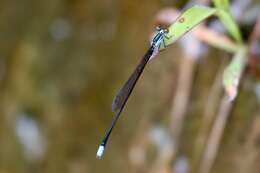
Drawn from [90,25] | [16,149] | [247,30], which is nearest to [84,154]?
[16,149]

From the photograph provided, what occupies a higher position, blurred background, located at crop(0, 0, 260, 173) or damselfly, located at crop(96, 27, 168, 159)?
blurred background, located at crop(0, 0, 260, 173)

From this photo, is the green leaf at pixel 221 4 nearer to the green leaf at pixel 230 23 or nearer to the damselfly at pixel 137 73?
the green leaf at pixel 230 23

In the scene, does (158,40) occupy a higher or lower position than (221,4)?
lower

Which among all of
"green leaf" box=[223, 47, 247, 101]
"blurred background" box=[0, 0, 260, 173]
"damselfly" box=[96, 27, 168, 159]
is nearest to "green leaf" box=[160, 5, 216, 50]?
"damselfly" box=[96, 27, 168, 159]

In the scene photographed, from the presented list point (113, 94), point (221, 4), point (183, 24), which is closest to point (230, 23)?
point (221, 4)

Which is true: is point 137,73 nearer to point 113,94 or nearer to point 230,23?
point 230,23

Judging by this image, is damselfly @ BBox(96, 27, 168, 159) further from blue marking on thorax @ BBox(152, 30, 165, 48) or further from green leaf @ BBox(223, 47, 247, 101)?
green leaf @ BBox(223, 47, 247, 101)

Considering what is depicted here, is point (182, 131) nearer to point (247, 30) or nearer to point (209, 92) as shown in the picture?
point (209, 92)
